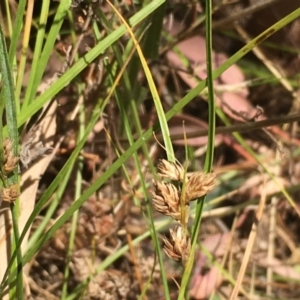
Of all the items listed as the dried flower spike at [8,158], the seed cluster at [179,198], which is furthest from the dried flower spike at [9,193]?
the seed cluster at [179,198]

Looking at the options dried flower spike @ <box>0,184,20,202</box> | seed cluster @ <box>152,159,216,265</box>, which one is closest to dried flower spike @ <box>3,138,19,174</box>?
dried flower spike @ <box>0,184,20,202</box>

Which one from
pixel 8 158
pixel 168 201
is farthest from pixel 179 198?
pixel 8 158

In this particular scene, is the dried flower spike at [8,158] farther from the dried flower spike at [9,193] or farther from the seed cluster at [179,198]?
the seed cluster at [179,198]

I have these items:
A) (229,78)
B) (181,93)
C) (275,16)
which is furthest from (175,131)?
(275,16)

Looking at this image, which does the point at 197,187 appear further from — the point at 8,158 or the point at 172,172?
the point at 8,158

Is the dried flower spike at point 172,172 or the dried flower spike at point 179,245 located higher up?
the dried flower spike at point 172,172

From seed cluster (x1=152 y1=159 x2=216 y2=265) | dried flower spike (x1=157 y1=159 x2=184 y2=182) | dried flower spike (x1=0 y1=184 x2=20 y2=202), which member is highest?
dried flower spike (x1=0 y1=184 x2=20 y2=202)

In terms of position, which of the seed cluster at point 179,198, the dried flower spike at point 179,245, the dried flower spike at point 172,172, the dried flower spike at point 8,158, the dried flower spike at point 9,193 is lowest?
the dried flower spike at point 179,245

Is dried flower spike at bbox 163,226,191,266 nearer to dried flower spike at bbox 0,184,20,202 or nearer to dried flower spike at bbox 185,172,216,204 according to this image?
dried flower spike at bbox 185,172,216,204

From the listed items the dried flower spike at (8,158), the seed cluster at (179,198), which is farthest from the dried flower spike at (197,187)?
the dried flower spike at (8,158)
